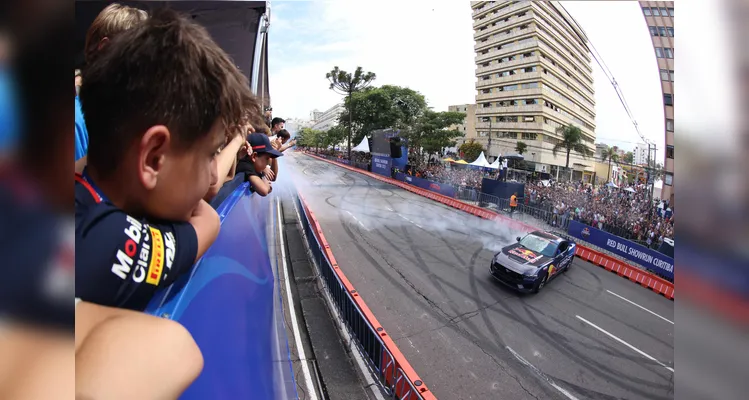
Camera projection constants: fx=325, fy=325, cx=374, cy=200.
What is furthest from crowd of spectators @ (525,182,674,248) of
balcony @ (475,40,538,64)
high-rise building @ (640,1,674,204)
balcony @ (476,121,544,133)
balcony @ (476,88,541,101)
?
high-rise building @ (640,1,674,204)

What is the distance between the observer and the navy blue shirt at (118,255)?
0.51 meters

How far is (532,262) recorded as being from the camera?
306 inches

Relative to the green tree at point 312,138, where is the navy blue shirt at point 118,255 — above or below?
below

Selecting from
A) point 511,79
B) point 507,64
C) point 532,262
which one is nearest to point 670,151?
point 532,262

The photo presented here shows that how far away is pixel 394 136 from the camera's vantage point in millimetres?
27609

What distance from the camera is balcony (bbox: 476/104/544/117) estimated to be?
21788 millimetres

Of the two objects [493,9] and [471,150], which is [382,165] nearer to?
[471,150]

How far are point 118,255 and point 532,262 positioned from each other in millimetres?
8476

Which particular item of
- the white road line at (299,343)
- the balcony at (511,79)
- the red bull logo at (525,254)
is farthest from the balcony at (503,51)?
the white road line at (299,343)

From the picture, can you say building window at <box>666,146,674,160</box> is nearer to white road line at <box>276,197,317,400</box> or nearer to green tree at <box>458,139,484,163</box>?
white road line at <box>276,197,317,400</box>

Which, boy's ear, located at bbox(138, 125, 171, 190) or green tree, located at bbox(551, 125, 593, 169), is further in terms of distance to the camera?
green tree, located at bbox(551, 125, 593, 169)

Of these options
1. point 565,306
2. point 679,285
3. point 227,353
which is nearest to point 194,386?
point 227,353

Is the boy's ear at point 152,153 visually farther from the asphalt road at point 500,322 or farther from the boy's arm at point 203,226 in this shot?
the asphalt road at point 500,322

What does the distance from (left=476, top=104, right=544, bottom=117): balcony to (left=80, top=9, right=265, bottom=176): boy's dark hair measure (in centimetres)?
2381
